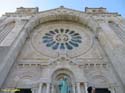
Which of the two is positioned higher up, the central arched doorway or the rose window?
the rose window

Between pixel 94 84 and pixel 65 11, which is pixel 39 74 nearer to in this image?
pixel 94 84

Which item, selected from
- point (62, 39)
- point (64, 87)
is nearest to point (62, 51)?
point (62, 39)

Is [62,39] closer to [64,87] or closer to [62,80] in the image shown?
[62,80]

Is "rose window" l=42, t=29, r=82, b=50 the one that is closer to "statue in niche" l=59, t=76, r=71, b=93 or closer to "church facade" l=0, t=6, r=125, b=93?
"church facade" l=0, t=6, r=125, b=93

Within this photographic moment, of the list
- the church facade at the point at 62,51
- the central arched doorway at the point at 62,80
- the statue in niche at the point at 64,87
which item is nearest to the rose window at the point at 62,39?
the church facade at the point at 62,51

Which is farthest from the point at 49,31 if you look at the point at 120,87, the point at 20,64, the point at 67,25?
the point at 120,87

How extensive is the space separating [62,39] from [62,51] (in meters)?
2.08

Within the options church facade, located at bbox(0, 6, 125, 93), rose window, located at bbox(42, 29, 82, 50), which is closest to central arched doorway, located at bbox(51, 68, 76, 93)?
church facade, located at bbox(0, 6, 125, 93)

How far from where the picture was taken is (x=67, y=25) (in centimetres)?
1981

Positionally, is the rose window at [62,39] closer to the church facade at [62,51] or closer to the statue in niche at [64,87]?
the church facade at [62,51]

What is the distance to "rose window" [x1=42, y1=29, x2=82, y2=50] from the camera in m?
17.4

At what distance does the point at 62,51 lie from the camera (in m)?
16.4

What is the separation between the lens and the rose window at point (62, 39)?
17.4m

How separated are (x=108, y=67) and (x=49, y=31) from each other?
286 inches
